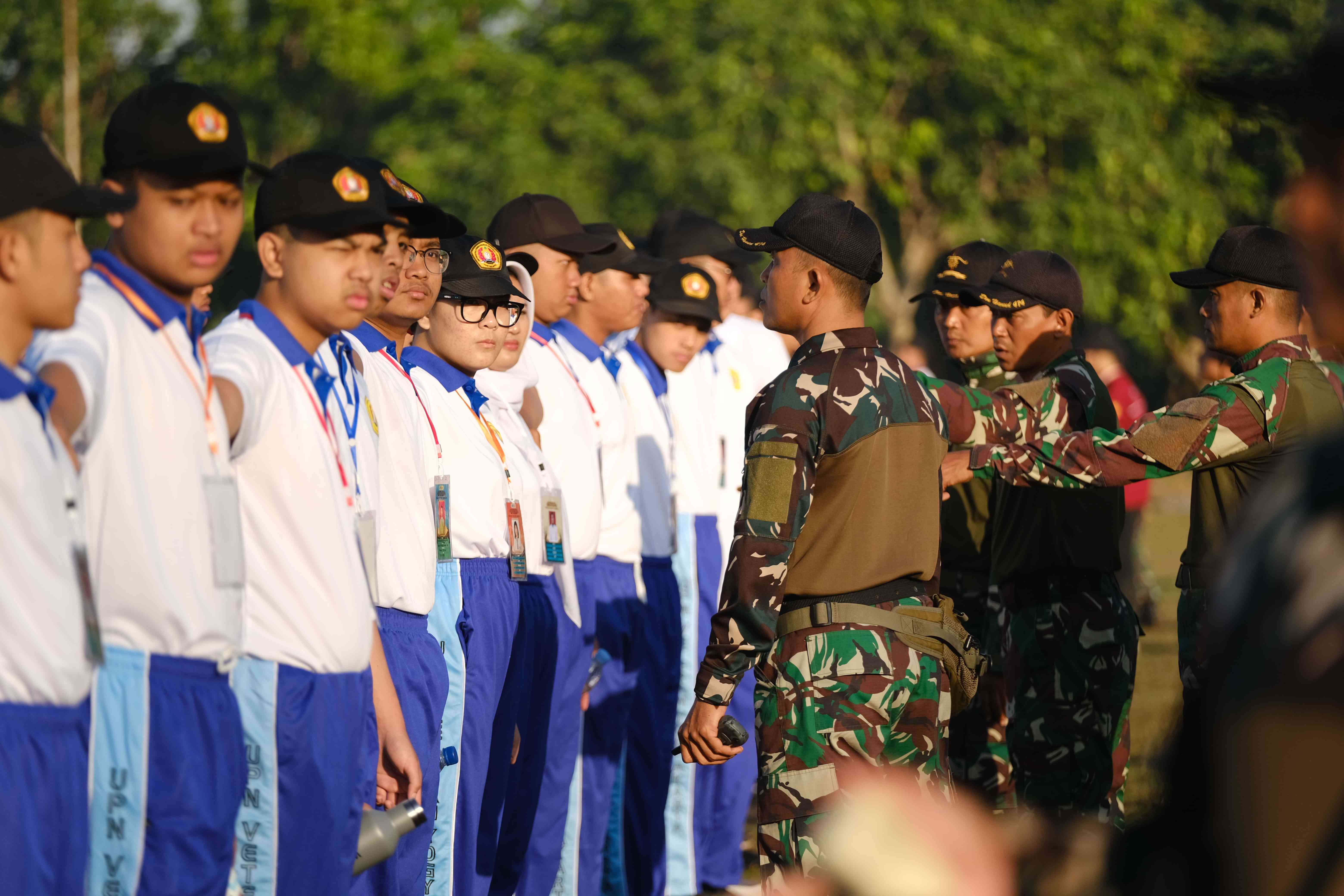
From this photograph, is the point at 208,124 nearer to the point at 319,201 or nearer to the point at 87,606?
the point at 319,201

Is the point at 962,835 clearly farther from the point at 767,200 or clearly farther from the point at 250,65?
the point at 250,65

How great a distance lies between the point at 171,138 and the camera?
324cm

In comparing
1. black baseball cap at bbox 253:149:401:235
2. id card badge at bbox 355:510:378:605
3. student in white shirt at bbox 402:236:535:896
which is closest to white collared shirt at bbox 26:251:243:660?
black baseball cap at bbox 253:149:401:235

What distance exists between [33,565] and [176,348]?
594 millimetres

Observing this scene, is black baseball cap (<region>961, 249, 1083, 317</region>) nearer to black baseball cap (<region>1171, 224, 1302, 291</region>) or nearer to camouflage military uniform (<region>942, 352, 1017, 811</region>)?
camouflage military uniform (<region>942, 352, 1017, 811</region>)

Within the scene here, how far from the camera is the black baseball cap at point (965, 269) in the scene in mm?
6914

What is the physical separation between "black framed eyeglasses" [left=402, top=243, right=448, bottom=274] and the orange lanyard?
173 centimetres

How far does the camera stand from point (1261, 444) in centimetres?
534

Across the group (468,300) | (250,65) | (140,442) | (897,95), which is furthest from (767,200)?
(140,442)

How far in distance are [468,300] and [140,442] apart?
2591 millimetres

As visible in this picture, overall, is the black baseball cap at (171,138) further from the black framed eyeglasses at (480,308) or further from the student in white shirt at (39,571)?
the black framed eyeglasses at (480,308)

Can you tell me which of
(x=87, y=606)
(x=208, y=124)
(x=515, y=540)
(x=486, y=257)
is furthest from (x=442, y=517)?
(x=87, y=606)

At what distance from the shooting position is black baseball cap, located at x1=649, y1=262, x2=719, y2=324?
7.56m

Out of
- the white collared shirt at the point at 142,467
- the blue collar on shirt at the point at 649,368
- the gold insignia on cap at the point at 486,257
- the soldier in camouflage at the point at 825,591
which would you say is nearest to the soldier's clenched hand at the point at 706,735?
the soldier in camouflage at the point at 825,591
